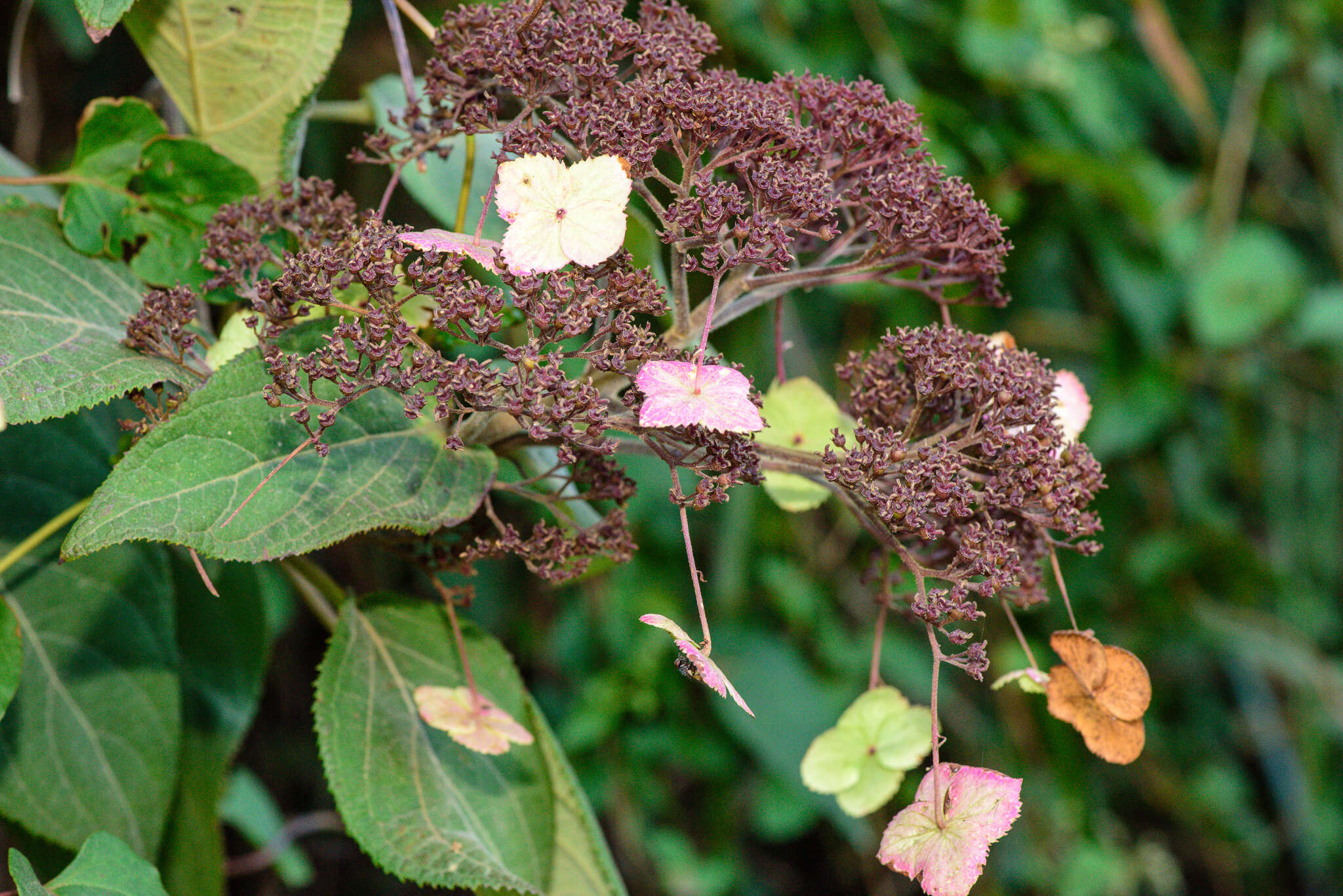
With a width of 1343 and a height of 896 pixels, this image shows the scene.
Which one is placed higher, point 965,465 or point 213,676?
point 965,465

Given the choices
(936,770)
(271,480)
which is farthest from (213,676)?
(936,770)

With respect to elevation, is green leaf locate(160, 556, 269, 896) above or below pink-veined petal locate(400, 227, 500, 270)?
below

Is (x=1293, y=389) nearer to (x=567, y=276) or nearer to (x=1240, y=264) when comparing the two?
(x=1240, y=264)

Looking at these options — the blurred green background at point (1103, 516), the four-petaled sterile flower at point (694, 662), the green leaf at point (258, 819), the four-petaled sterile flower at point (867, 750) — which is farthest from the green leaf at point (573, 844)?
the blurred green background at point (1103, 516)

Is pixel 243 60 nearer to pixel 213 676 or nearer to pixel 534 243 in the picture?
pixel 534 243

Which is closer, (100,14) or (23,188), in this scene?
(100,14)

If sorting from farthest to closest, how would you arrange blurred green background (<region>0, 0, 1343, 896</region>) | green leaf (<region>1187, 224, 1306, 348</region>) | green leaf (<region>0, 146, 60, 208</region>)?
green leaf (<region>1187, 224, 1306, 348</region>)
blurred green background (<region>0, 0, 1343, 896</region>)
green leaf (<region>0, 146, 60, 208</region>)

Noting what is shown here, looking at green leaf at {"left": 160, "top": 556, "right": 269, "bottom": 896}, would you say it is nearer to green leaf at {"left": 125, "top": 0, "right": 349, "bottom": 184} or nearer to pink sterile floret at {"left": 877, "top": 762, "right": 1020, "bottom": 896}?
green leaf at {"left": 125, "top": 0, "right": 349, "bottom": 184}

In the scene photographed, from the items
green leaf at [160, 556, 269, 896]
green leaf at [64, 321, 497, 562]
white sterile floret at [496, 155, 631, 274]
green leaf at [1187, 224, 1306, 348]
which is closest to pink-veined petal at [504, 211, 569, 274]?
white sterile floret at [496, 155, 631, 274]
